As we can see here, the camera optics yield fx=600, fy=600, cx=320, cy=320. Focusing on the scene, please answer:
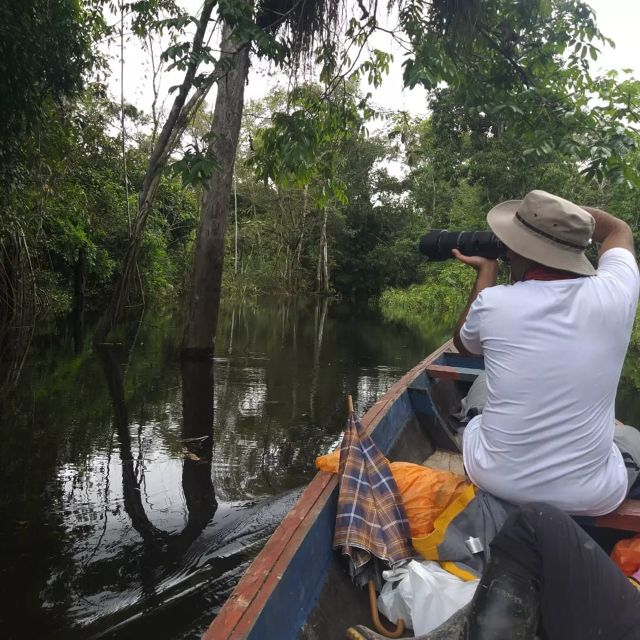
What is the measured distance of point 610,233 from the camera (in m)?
2.15

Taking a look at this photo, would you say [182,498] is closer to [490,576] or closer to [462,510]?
[462,510]

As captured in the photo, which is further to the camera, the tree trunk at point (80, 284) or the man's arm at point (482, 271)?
the tree trunk at point (80, 284)

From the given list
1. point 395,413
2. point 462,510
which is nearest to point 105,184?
point 395,413

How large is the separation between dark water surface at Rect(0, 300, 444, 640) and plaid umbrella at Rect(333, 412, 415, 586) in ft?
3.41

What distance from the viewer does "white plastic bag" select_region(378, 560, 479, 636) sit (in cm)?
194

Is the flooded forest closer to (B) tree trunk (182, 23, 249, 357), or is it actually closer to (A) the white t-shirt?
(B) tree trunk (182, 23, 249, 357)

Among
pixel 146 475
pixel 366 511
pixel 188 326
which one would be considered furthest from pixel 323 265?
pixel 366 511

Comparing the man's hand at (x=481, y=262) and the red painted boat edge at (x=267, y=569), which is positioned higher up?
the man's hand at (x=481, y=262)

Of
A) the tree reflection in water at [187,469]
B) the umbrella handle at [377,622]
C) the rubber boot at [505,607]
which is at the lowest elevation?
the tree reflection in water at [187,469]

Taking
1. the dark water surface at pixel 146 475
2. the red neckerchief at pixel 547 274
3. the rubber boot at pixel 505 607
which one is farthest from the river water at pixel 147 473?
the red neckerchief at pixel 547 274

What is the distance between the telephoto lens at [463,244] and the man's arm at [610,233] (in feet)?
1.11

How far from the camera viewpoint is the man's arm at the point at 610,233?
209 centimetres

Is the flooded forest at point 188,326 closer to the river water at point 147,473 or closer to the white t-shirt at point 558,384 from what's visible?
the river water at point 147,473

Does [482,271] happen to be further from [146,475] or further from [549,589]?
[146,475]
